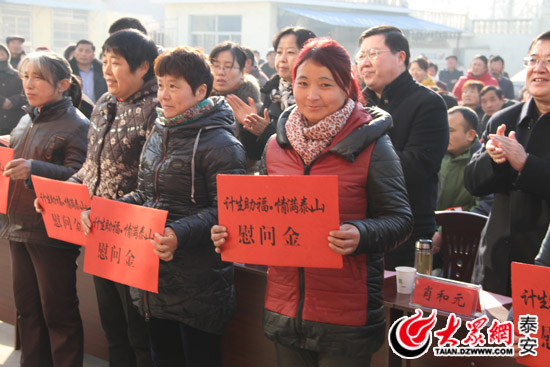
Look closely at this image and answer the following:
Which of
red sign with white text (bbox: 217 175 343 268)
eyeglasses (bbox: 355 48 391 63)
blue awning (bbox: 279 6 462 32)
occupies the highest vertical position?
blue awning (bbox: 279 6 462 32)

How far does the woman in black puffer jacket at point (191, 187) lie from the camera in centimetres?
228

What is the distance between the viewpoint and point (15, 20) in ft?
65.6

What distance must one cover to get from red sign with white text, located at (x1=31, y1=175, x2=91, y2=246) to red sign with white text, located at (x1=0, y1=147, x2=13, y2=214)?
0.29 metres

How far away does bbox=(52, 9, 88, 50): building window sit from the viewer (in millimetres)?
21031

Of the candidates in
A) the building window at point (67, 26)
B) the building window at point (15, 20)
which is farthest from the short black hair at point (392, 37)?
the building window at point (67, 26)

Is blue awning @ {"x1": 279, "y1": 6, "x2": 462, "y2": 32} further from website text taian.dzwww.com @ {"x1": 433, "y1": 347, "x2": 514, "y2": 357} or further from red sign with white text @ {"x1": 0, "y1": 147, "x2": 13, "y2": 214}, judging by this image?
website text taian.dzwww.com @ {"x1": 433, "y1": 347, "x2": 514, "y2": 357}

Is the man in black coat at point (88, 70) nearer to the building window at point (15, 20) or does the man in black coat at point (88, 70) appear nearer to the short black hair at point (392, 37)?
the short black hair at point (392, 37)

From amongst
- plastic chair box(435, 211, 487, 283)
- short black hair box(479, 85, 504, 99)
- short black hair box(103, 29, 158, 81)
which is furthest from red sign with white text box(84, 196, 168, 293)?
short black hair box(479, 85, 504, 99)

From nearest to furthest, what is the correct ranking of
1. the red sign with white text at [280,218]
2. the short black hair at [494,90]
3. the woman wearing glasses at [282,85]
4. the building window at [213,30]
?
the red sign with white text at [280,218] → the woman wearing glasses at [282,85] → the short black hair at [494,90] → the building window at [213,30]

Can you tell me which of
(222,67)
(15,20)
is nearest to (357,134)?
(222,67)

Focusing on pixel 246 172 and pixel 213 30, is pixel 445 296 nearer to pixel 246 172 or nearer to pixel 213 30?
pixel 246 172

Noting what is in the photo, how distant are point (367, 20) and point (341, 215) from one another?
21.1 metres

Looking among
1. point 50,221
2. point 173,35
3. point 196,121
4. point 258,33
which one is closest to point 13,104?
point 50,221

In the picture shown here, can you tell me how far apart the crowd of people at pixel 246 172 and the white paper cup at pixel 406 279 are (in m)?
0.29
